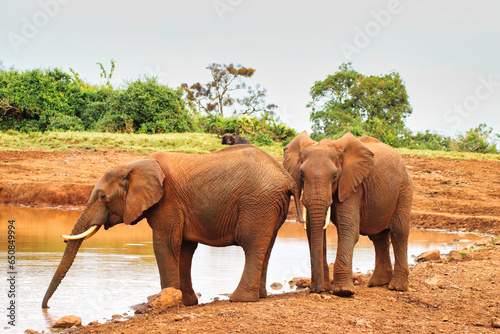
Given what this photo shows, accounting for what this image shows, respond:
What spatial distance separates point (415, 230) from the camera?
1702cm

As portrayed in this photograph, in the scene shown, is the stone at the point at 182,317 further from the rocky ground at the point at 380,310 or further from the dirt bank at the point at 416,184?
the dirt bank at the point at 416,184

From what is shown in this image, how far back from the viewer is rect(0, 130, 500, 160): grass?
76.6 ft

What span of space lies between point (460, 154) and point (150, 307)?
2180 cm

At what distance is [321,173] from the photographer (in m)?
7.50

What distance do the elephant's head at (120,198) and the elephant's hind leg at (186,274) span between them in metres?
0.78

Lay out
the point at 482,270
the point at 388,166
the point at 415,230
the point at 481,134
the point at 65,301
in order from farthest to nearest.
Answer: the point at 481,134 → the point at 415,230 → the point at 482,270 → the point at 388,166 → the point at 65,301

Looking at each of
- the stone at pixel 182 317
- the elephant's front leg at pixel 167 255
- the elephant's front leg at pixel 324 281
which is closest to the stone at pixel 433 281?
the elephant's front leg at pixel 324 281

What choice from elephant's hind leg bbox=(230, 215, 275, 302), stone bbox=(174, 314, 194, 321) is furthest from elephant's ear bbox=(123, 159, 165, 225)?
stone bbox=(174, 314, 194, 321)

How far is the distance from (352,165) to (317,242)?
1165 millimetres

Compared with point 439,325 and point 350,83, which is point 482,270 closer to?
point 439,325

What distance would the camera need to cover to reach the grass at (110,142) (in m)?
23.3

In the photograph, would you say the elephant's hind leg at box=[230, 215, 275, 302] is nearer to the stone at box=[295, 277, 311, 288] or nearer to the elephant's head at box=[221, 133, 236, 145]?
the stone at box=[295, 277, 311, 288]

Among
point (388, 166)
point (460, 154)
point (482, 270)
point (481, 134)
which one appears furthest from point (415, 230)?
point (481, 134)

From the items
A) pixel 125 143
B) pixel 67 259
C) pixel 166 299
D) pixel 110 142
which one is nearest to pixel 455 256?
pixel 166 299
